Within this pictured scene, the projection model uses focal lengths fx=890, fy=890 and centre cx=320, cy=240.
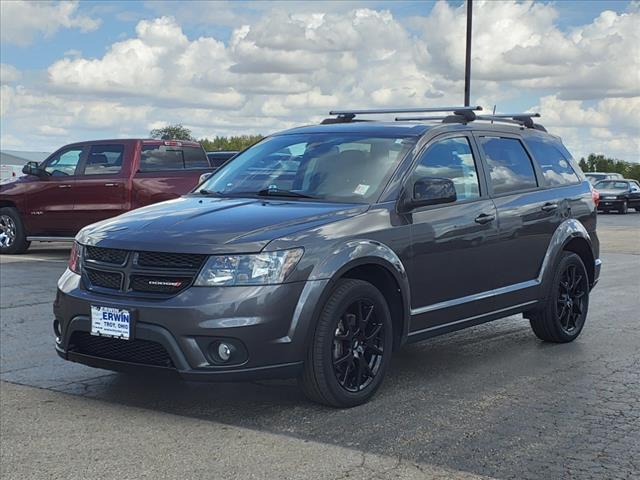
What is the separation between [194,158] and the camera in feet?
51.2

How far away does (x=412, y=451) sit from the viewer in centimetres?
454

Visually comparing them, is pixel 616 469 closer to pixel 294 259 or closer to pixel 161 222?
pixel 294 259

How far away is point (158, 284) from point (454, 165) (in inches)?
97.8

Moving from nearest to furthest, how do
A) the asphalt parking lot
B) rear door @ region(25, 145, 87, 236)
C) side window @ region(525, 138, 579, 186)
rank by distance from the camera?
the asphalt parking lot < side window @ region(525, 138, 579, 186) < rear door @ region(25, 145, 87, 236)

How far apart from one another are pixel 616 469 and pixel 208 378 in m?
A: 2.17

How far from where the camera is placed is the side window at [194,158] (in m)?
15.4

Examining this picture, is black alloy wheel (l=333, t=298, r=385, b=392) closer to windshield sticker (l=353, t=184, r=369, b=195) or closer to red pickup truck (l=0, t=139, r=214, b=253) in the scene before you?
windshield sticker (l=353, t=184, r=369, b=195)

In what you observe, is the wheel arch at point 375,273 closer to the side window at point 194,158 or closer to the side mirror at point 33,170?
the side window at point 194,158

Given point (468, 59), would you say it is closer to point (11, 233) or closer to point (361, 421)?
point (11, 233)

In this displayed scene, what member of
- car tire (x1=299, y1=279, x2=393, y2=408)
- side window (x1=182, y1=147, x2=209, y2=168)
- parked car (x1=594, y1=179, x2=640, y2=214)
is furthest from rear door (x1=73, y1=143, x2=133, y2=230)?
parked car (x1=594, y1=179, x2=640, y2=214)

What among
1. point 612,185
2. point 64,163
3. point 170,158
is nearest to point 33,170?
point 64,163

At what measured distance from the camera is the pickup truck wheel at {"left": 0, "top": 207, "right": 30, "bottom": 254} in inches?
611

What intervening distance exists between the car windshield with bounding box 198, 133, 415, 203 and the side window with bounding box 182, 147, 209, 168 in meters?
8.82

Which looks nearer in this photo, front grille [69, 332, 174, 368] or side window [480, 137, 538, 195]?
front grille [69, 332, 174, 368]
